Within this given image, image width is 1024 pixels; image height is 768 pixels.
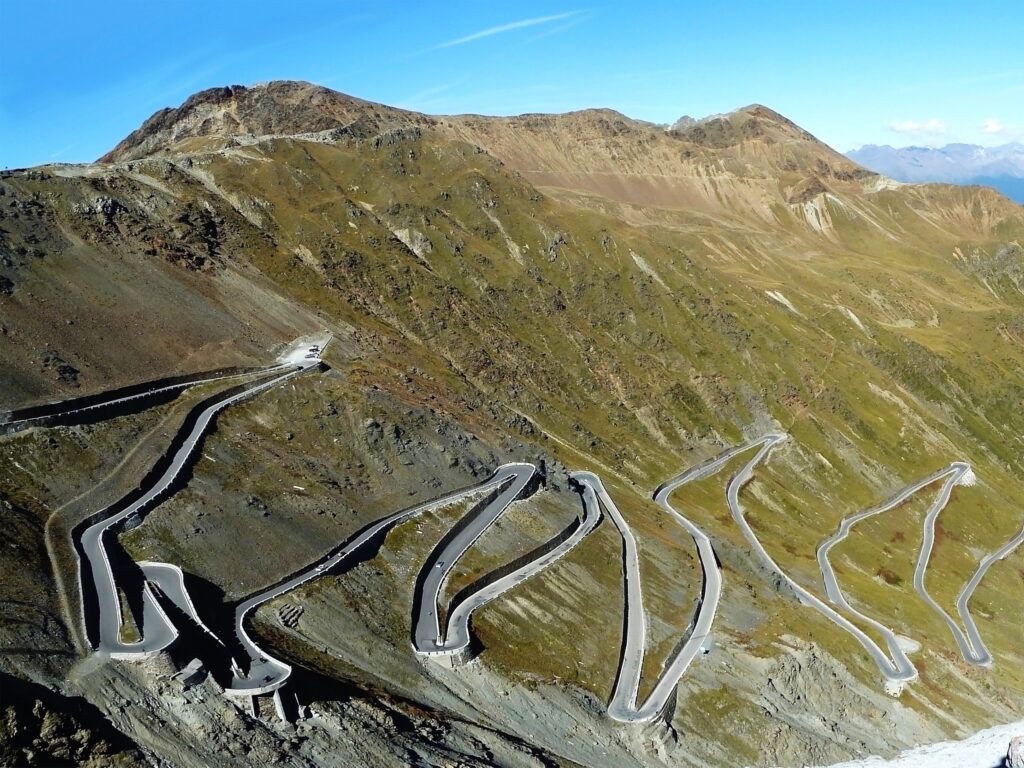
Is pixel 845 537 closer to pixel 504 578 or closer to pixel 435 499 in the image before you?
pixel 435 499

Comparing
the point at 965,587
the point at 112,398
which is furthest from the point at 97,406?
the point at 965,587

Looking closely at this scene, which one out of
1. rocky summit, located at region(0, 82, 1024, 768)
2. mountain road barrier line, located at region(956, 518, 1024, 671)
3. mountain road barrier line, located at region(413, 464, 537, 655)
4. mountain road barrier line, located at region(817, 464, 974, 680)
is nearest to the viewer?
rocky summit, located at region(0, 82, 1024, 768)

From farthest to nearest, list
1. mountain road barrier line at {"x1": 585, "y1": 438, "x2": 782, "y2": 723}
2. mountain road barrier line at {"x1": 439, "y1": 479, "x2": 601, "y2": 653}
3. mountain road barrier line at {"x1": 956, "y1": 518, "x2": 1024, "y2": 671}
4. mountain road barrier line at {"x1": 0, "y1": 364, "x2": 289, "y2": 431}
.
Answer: mountain road barrier line at {"x1": 956, "y1": 518, "x2": 1024, "y2": 671} → mountain road barrier line at {"x1": 0, "y1": 364, "x2": 289, "y2": 431} → mountain road barrier line at {"x1": 585, "y1": 438, "x2": 782, "y2": 723} → mountain road barrier line at {"x1": 439, "y1": 479, "x2": 601, "y2": 653}

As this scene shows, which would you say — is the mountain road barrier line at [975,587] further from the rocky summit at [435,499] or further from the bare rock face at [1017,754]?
the bare rock face at [1017,754]

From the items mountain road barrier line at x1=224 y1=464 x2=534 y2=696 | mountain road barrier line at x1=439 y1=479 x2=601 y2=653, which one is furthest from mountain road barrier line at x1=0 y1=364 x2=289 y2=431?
mountain road barrier line at x1=439 y1=479 x2=601 y2=653

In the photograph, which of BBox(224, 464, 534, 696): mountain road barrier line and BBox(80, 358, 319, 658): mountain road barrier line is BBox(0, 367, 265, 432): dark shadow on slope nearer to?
BBox(80, 358, 319, 658): mountain road barrier line

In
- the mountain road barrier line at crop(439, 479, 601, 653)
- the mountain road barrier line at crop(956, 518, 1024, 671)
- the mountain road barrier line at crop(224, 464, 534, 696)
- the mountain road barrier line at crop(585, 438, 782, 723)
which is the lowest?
the mountain road barrier line at crop(956, 518, 1024, 671)

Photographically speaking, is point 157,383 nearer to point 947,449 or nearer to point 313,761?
point 313,761
